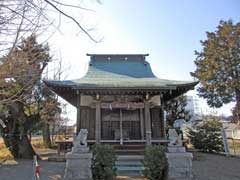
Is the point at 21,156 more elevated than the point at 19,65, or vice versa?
the point at 19,65

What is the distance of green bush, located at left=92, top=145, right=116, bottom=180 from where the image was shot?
21.1ft

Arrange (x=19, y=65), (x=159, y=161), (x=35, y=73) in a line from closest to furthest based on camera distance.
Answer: (x=19, y=65) → (x=35, y=73) → (x=159, y=161)

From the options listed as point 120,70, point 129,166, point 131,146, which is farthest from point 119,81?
point 129,166

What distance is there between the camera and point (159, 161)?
6.59m

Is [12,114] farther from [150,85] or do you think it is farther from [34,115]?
[150,85]

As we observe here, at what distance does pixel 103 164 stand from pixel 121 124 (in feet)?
12.2

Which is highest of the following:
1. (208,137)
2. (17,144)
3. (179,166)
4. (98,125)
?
(98,125)

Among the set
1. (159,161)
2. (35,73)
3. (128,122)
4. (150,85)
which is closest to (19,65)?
(35,73)

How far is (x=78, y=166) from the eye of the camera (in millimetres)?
6625

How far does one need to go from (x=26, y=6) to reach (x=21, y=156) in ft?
39.9

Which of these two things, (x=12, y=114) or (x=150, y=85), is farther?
(x=12, y=114)

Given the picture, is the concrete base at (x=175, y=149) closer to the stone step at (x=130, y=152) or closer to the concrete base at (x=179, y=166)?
the concrete base at (x=179, y=166)

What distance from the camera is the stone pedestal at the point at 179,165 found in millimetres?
6633

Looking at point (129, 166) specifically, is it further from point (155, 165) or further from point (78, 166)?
point (78, 166)
